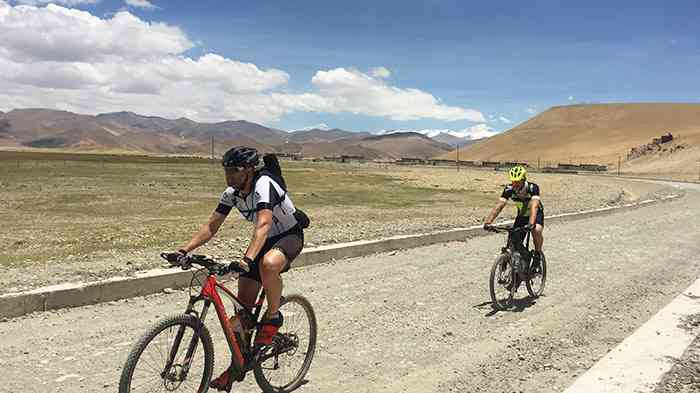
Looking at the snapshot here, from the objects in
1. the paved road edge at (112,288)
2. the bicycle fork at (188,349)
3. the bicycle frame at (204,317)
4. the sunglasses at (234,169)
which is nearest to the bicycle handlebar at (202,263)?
the bicycle frame at (204,317)

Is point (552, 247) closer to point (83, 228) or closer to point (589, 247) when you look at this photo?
point (589, 247)

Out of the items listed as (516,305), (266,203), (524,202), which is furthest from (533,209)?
(266,203)

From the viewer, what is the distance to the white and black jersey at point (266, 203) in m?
4.21

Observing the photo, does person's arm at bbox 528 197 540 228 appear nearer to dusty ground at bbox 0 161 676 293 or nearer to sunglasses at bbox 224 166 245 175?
sunglasses at bbox 224 166 245 175

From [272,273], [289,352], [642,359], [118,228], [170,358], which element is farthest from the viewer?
[118,228]

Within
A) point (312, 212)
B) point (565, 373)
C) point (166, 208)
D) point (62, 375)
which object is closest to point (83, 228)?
point (166, 208)

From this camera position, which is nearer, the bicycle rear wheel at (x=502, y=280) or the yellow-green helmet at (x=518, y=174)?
the bicycle rear wheel at (x=502, y=280)

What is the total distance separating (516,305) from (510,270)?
52 cm

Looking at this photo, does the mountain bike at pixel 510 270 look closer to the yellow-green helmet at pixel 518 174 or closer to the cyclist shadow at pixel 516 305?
the cyclist shadow at pixel 516 305

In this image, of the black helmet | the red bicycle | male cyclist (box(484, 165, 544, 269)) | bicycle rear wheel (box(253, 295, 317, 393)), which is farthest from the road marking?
the black helmet

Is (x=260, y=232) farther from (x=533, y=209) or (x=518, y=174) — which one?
(x=533, y=209)

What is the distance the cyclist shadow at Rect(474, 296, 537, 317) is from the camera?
25.0ft

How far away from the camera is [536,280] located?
8594 mm

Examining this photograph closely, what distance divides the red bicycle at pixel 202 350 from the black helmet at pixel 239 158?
28.8 inches
